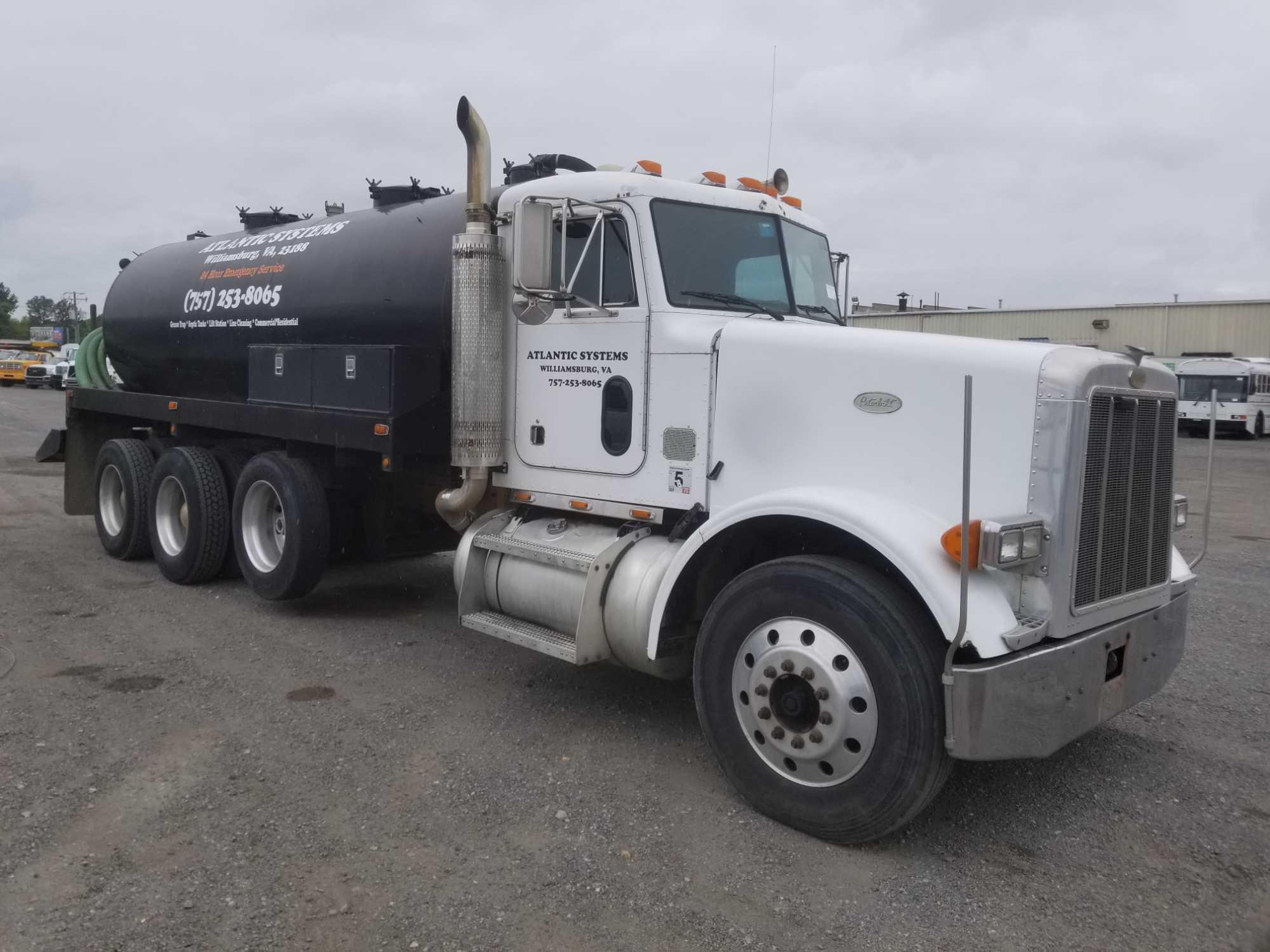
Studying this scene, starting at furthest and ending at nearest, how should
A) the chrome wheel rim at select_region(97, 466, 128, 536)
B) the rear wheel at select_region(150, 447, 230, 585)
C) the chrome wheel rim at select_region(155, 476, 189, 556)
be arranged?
1. the chrome wheel rim at select_region(97, 466, 128, 536)
2. the chrome wheel rim at select_region(155, 476, 189, 556)
3. the rear wheel at select_region(150, 447, 230, 585)

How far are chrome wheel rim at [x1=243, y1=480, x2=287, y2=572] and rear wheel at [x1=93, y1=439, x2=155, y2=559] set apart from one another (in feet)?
5.61

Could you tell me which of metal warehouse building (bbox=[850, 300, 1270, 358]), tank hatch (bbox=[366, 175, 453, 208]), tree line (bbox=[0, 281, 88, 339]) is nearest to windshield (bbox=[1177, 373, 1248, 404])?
metal warehouse building (bbox=[850, 300, 1270, 358])

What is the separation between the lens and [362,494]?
7.59 metres

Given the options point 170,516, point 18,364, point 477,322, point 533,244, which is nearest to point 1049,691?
point 533,244

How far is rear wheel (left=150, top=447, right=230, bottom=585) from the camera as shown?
8.01 m

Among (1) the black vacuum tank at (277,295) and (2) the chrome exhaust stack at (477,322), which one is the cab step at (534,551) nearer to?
(2) the chrome exhaust stack at (477,322)

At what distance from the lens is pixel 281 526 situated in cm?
754

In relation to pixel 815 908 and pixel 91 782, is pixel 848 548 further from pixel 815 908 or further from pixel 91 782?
pixel 91 782

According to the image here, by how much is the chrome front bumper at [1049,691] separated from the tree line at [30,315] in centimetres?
9583

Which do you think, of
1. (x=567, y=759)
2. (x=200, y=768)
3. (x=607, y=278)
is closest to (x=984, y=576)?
(x=567, y=759)

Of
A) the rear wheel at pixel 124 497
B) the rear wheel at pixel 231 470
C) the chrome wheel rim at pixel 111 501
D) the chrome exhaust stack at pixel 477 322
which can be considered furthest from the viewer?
the chrome wheel rim at pixel 111 501

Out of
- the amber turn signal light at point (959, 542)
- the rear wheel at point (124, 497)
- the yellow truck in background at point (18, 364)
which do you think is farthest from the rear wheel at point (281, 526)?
the yellow truck in background at point (18, 364)

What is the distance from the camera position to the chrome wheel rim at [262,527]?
7.52 meters

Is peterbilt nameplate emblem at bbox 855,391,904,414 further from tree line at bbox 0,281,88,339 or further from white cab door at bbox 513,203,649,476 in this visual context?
tree line at bbox 0,281,88,339
